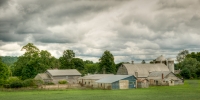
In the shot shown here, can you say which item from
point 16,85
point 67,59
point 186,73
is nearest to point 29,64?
point 16,85

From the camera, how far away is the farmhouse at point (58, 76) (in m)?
84.9

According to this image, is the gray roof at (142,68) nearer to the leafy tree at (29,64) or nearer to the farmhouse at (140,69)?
the farmhouse at (140,69)

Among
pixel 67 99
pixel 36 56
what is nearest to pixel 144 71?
pixel 36 56

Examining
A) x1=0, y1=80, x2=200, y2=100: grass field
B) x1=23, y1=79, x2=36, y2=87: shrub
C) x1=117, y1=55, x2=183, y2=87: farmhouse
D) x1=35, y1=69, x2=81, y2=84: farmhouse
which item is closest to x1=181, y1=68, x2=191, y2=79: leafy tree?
x1=117, y1=55, x2=183, y2=87: farmhouse

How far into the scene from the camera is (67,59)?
108812 millimetres

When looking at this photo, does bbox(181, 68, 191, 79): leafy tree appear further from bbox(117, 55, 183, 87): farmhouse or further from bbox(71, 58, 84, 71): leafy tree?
bbox(71, 58, 84, 71): leafy tree

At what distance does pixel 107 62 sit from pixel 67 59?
1703 centimetres

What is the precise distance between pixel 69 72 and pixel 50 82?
9737mm

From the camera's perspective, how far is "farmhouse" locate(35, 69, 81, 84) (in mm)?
84925

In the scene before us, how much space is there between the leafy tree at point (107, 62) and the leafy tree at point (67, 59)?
12.4m

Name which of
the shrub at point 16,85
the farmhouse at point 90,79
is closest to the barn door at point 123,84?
the farmhouse at point 90,79

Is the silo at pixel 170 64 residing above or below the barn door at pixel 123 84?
above

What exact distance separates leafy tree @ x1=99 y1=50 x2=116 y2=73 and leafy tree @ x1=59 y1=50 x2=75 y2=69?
40.8 feet

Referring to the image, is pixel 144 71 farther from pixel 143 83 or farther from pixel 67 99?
pixel 67 99
